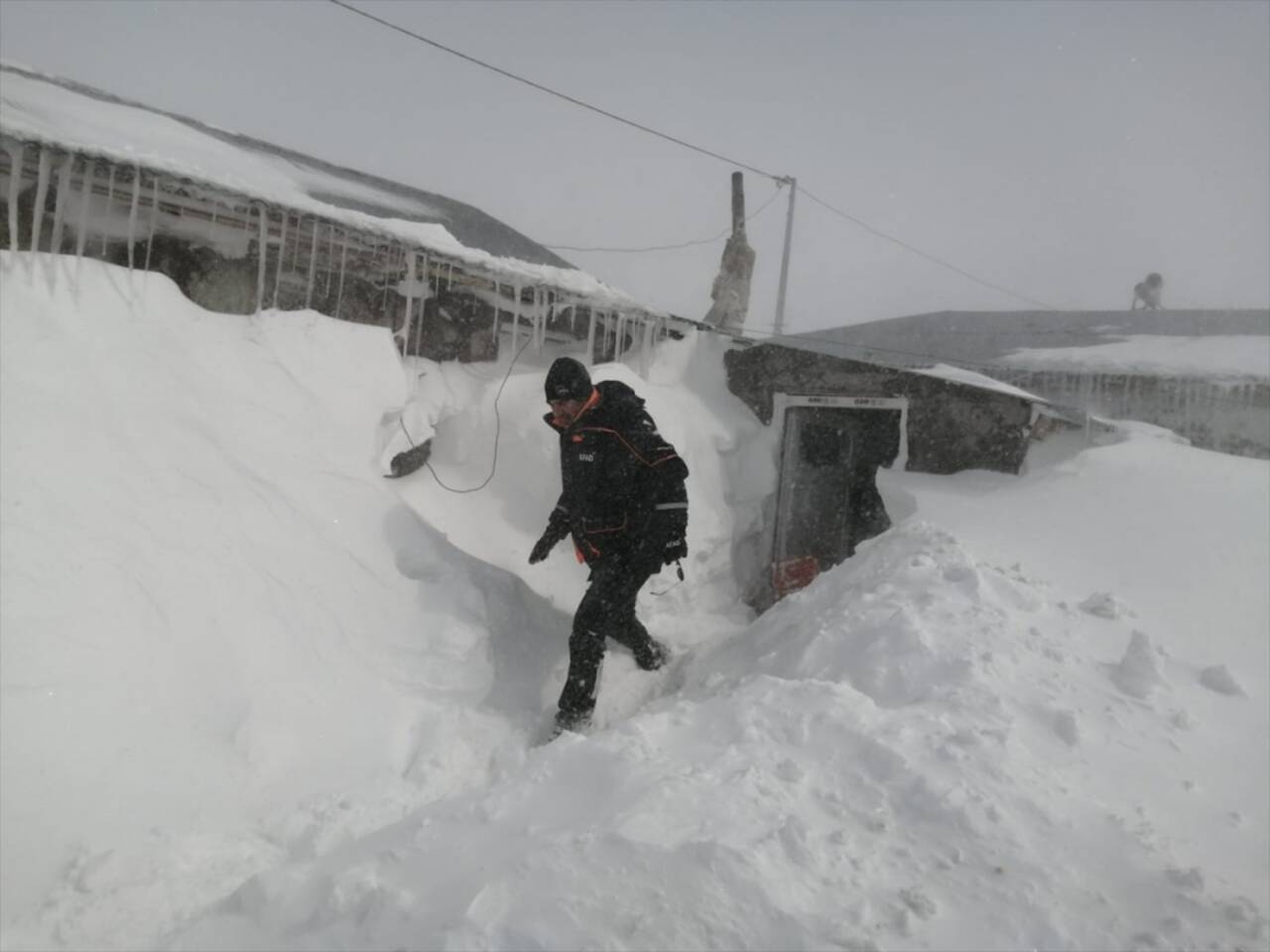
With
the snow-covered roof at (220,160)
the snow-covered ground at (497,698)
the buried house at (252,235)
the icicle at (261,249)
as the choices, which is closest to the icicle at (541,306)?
the buried house at (252,235)

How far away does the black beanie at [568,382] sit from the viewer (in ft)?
12.9

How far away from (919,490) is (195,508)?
187 inches

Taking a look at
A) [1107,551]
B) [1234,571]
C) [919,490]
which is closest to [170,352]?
[919,490]

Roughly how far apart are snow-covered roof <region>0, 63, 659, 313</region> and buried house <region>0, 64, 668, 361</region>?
1 centimetres

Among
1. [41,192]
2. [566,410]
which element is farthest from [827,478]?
[41,192]

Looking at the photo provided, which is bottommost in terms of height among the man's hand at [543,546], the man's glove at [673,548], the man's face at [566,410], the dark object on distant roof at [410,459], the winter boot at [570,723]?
the winter boot at [570,723]

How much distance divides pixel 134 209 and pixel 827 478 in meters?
5.88

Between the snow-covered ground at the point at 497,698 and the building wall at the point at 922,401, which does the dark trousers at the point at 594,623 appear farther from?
the building wall at the point at 922,401

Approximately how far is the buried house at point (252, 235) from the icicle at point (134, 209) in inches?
0.4

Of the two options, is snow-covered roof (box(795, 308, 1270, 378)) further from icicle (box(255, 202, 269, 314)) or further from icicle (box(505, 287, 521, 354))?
icicle (box(255, 202, 269, 314))

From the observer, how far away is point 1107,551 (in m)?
4.50

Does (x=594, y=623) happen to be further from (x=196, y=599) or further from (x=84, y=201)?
(x=84, y=201)

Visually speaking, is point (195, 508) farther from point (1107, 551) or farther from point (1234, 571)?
point (1234, 571)

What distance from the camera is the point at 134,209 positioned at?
12.4 ft
